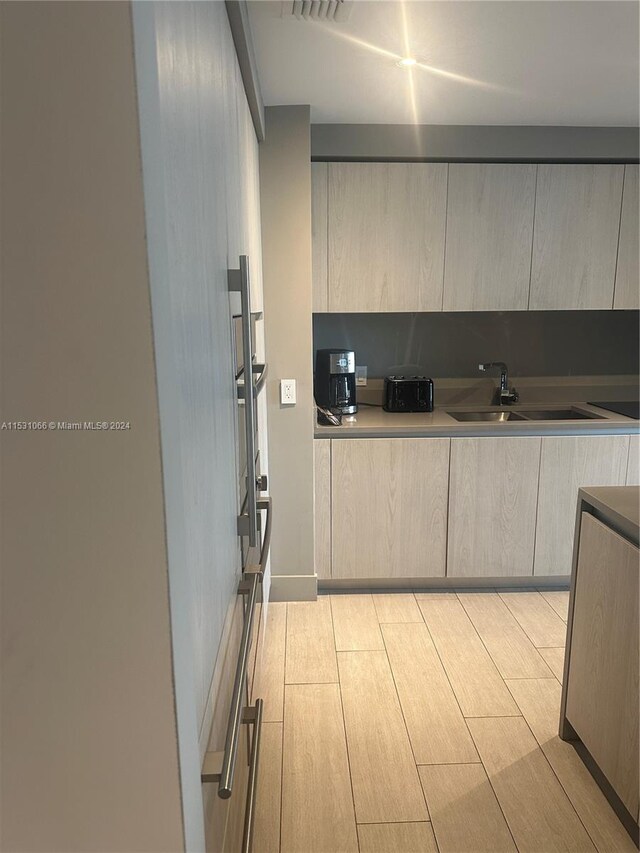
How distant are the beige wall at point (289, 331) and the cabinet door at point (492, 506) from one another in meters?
0.73

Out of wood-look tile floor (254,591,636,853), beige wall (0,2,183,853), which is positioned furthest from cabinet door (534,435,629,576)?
beige wall (0,2,183,853)

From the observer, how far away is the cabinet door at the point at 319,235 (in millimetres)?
3021

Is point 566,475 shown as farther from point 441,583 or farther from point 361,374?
point 361,374

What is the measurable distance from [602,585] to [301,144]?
2110 millimetres

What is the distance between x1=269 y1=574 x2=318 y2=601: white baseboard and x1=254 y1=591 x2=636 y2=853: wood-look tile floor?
5 centimetres

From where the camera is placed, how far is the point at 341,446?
3057 mm

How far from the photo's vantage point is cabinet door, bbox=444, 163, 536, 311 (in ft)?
10.2

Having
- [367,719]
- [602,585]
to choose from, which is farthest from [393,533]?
[602,585]

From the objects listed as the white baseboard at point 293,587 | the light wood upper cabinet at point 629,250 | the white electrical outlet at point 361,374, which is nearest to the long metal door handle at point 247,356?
the white baseboard at point 293,587

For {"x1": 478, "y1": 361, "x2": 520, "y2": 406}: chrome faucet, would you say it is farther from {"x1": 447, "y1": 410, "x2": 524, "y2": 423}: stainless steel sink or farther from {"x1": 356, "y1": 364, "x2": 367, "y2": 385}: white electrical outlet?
{"x1": 356, "y1": 364, "x2": 367, "y2": 385}: white electrical outlet

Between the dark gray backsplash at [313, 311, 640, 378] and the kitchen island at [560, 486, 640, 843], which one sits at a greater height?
the dark gray backsplash at [313, 311, 640, 378]

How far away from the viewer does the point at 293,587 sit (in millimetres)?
3135

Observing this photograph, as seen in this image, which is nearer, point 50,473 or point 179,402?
point 50,473

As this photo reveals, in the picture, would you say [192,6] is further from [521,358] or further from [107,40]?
[521,358]
